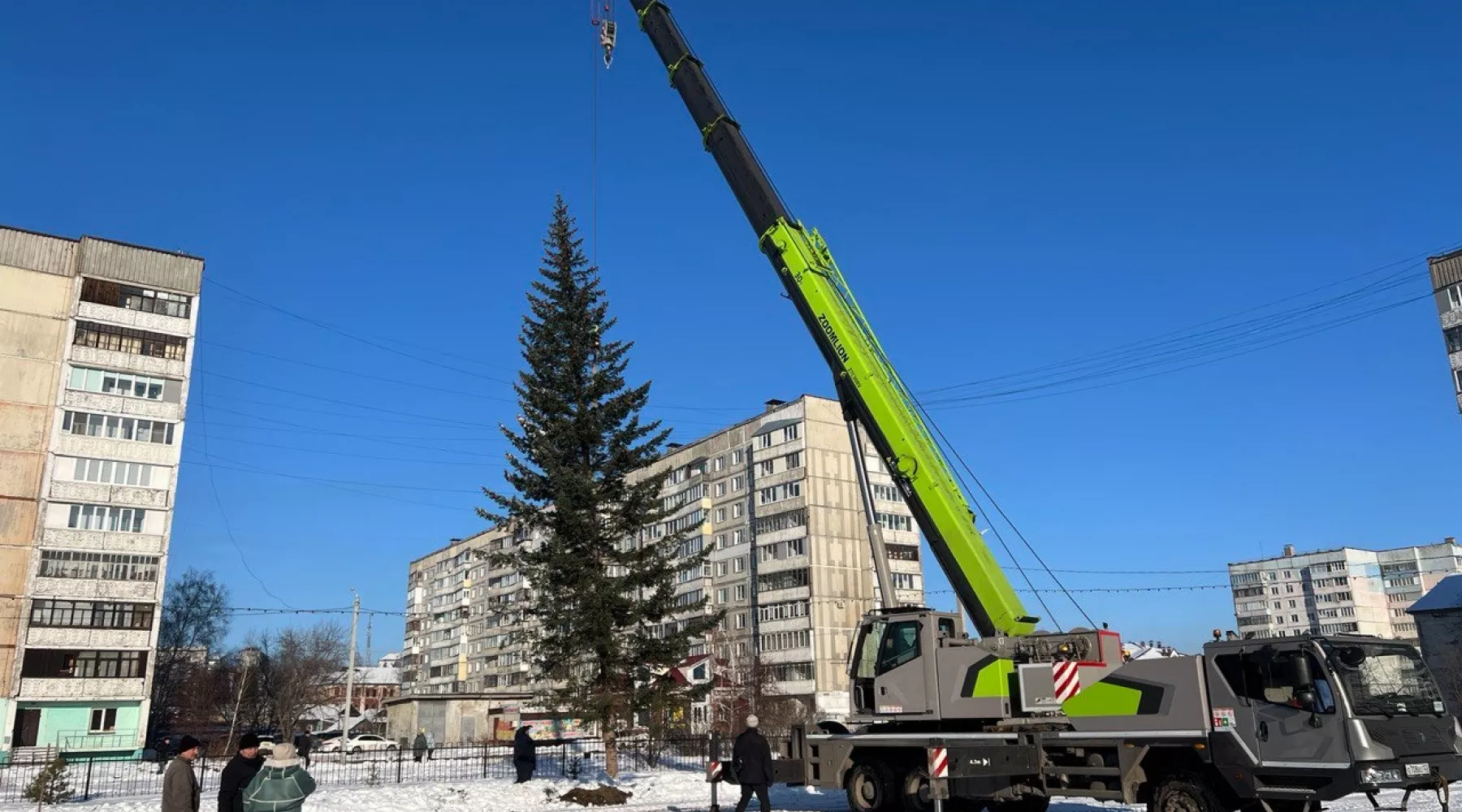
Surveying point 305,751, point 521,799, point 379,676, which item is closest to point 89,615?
point 305,751

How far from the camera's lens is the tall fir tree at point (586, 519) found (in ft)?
93.8

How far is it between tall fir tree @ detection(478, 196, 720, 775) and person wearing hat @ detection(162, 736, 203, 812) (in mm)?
18588

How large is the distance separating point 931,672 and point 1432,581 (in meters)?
163

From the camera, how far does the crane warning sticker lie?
1352 centimetres

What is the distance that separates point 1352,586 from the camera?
15125cm

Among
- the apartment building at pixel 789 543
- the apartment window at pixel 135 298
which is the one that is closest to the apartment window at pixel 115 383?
the apartment window at pixel 135 298

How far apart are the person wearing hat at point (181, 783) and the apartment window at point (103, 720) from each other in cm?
4624

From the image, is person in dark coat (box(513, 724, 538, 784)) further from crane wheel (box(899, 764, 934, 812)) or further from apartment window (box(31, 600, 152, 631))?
apartment window (box(31, 600, 152, 631))

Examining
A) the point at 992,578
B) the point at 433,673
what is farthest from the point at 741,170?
the point at 433,673

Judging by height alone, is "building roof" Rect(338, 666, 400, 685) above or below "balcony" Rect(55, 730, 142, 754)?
above

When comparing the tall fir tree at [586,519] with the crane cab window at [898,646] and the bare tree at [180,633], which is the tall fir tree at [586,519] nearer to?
the crane cab window at [898,646]

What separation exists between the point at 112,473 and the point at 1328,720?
54294 mm

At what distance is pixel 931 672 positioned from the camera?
1706cm

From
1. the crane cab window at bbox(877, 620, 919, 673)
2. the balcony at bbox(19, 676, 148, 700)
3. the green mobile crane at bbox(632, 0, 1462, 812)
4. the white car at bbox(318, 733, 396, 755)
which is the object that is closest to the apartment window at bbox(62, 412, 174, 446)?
the balcony at bbox(19, 676, 148, 700)
